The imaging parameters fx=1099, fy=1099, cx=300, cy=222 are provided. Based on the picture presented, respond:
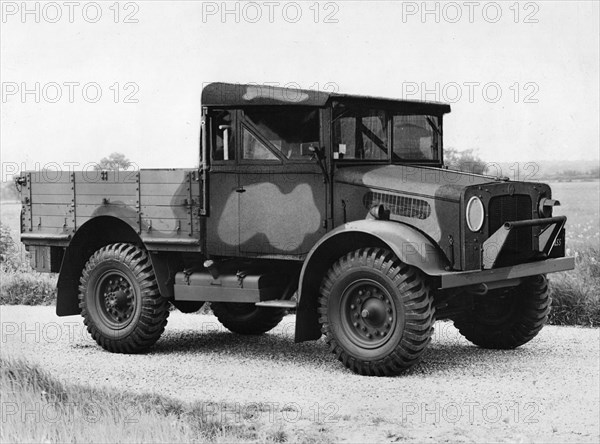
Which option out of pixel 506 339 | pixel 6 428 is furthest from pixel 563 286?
pixel 6 428

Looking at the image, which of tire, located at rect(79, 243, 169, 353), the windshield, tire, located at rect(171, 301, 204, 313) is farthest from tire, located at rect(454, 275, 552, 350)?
tire, located at rect(79, 243, 169, 353)

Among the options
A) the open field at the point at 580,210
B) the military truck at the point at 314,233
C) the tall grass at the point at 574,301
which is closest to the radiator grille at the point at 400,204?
the military truck at the point at 314,233

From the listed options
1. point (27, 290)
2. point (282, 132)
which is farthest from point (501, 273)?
point (27, 290)

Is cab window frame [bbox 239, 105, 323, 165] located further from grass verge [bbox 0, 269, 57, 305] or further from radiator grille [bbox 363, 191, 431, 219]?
grass verge [bbox 0, 269, 57, 305]

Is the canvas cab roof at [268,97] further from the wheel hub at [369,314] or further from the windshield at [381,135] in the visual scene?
the wheel hub at [369,314]

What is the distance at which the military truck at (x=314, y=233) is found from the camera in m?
8.99

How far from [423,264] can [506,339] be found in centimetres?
209

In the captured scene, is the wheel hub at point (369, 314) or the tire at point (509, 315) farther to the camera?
the tire at point (509, 315)

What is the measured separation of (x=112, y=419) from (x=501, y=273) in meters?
3.79

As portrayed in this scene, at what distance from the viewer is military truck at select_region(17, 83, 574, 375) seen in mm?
8992

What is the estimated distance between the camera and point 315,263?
947cm

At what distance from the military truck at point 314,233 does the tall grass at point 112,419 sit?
1.93 m

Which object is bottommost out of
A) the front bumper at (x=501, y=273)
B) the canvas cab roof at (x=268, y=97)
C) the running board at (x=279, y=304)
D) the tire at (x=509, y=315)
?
the tire at (x=509, y=315)

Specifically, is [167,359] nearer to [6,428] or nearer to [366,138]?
[366,138]
